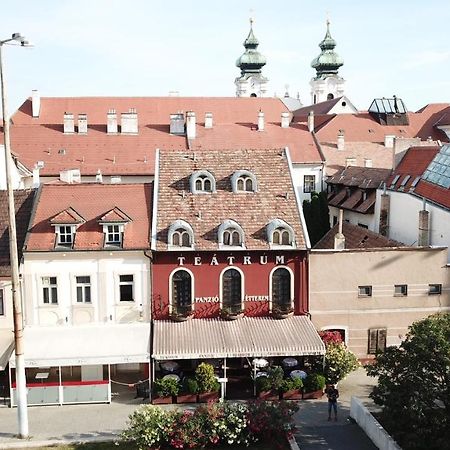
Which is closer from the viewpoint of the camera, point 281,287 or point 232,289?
point 232,289

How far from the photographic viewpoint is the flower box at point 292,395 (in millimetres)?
24156

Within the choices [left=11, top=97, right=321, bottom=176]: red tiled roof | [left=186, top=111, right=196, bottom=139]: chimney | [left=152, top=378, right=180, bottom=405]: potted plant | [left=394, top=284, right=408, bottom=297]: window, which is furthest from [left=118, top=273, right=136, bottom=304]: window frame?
[left=186, top=111, right=196, bottom=139]: chimney

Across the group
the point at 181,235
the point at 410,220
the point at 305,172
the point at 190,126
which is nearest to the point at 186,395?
the point at 181,235

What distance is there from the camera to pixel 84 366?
2519 cm

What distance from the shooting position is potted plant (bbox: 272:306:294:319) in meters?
25.9

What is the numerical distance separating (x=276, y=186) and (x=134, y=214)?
685cm

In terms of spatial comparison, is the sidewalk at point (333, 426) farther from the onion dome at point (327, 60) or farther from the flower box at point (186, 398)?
the onion dome at point (327, 60)

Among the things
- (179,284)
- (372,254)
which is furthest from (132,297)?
(372,254)

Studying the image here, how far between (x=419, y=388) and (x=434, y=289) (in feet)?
33.7

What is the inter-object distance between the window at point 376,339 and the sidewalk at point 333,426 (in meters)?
1.94

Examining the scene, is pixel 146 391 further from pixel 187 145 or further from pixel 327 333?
pixel 187 145

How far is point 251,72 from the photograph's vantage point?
354ft

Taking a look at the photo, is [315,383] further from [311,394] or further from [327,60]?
[327,60]

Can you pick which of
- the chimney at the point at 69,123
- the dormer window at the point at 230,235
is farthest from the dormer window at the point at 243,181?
the chimney at the point at 69,123
